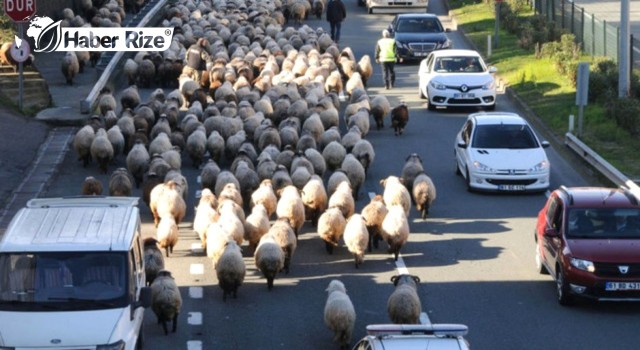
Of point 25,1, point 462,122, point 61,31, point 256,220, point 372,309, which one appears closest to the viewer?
point 372,309

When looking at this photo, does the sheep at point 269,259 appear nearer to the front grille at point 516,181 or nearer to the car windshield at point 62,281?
the car windshield at point 62,281

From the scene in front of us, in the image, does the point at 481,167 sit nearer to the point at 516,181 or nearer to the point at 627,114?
the point at 516,181

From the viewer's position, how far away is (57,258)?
15.3m

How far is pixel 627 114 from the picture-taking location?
3102cm

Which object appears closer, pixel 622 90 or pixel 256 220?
pixel 256 220

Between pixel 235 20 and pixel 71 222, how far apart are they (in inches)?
1304

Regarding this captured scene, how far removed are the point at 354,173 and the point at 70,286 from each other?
11.7 metres

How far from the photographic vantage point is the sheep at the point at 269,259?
2012 cm

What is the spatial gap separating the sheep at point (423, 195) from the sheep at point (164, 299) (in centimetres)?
793

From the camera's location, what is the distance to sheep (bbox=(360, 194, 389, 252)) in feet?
73.2

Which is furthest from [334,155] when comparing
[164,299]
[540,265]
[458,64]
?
[164,299]

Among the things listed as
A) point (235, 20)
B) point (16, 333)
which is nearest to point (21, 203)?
point (16, 333)

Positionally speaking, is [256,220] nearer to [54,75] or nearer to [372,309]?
[372,309]

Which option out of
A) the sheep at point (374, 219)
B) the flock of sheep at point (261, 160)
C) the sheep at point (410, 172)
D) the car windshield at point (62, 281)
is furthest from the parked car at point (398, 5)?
the car windshield at point (62, 281)
